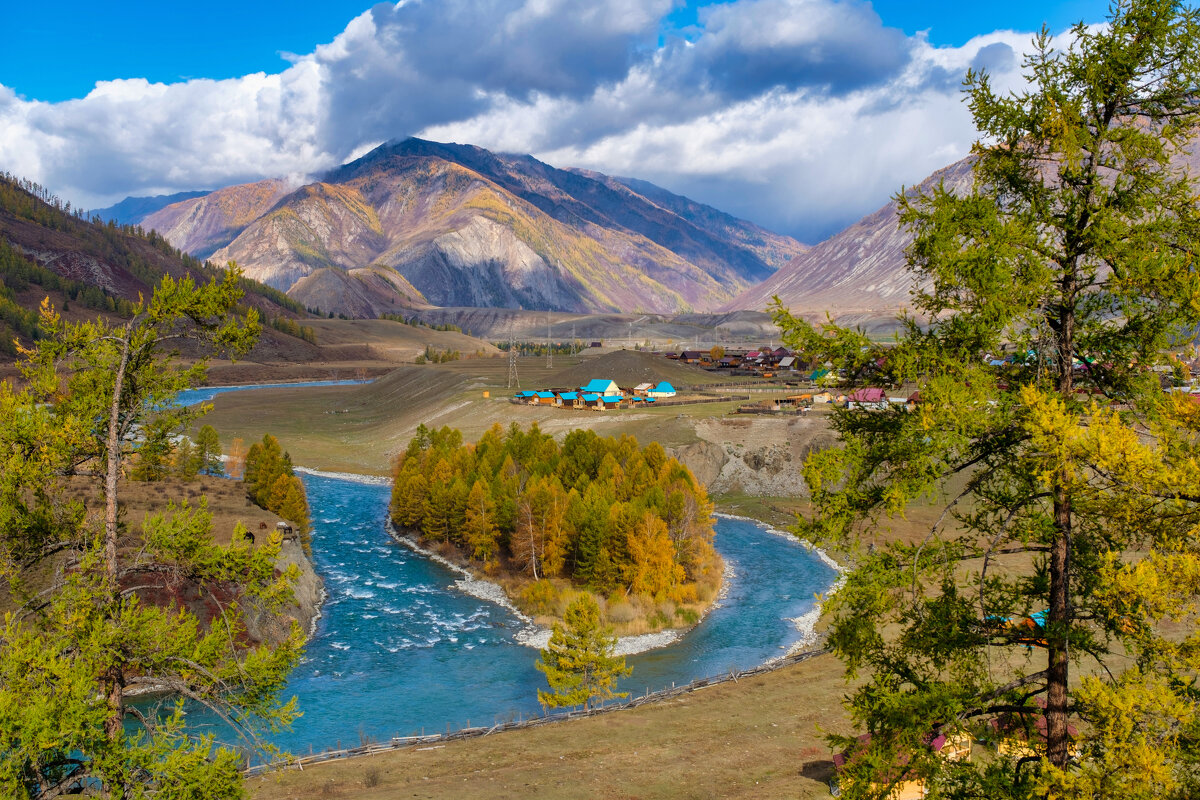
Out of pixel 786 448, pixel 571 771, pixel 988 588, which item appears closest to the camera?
pixel 988 588

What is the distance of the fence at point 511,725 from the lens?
31.5 m

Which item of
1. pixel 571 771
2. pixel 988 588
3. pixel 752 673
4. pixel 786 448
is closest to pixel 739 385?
pixel 786 448

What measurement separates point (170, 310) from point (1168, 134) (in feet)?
49.6

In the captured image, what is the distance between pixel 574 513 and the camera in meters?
61.3

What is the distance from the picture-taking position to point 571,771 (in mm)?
28828

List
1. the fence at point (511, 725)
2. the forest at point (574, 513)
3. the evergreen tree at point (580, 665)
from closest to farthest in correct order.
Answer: the fence at point (511, 725), the evergreen tree at point (580, 665), the forest at point (574, 513)

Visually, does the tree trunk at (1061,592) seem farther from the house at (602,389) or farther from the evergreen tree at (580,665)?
the house at (602,389)

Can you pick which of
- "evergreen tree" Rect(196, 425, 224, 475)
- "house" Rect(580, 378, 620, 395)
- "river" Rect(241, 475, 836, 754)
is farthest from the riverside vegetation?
"house" Rect(580, 378, 620, 395)

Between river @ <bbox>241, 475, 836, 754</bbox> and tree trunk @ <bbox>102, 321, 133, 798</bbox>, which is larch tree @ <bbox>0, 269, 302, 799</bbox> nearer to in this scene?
tree trunk @ <bbox>102, 321, 133, 798</bbox>

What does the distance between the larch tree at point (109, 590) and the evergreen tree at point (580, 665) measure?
24.9 meters

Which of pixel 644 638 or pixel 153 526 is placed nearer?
pixel 153 526

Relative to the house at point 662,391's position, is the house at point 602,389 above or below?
above

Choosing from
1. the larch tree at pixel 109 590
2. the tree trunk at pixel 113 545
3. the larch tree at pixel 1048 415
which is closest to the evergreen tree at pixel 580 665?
the larch tree at pixel 109 590

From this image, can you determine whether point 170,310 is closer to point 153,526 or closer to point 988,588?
point 153,526
